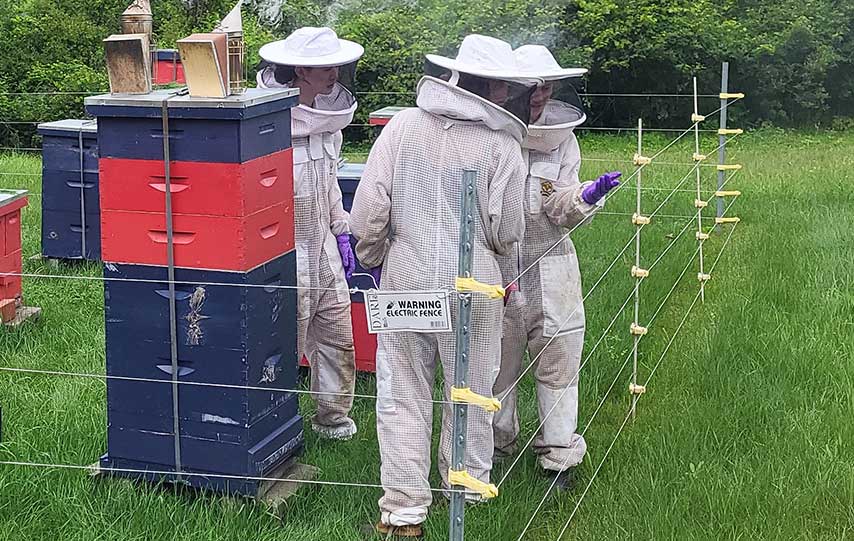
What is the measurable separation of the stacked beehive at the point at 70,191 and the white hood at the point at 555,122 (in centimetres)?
432

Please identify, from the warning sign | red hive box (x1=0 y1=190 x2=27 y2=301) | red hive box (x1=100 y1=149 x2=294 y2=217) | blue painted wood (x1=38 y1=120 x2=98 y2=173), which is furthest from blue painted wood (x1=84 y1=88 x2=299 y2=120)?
blue painted wood (x1=38 y1=120 x2=98 y2=173)

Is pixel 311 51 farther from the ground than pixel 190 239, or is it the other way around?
pixel 311 51

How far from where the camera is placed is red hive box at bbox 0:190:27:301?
19.8 ft

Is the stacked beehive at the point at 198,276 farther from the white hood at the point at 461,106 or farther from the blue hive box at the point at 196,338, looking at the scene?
the white hood at the point at 461,106

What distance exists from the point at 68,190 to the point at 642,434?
4642mm

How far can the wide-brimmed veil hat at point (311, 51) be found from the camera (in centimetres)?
433

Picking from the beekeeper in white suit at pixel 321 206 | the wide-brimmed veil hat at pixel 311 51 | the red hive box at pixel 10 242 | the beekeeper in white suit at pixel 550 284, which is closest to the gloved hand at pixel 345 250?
the beekeeper in white suit at pixel 321 206

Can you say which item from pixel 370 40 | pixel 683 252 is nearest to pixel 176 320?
pixel 683 252

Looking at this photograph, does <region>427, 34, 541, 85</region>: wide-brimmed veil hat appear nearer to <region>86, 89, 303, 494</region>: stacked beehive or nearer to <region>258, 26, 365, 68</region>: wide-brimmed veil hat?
<region>86, 89, 303, 494</region>: stacked beehive

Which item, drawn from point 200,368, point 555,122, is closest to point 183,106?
point 200,368

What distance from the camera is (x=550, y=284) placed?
13.5 ft

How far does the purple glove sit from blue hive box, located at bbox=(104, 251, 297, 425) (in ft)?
3.53

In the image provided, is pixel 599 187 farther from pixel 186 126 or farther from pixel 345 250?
pixel 345 250

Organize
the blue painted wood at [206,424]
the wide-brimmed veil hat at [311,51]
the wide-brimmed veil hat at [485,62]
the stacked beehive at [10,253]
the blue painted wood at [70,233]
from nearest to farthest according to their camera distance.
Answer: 1. the wide-brimmed veil hat at [485,62]
2. the blue painted wood at [206,424]
3. the wide-brimmed veil hat at [311,51]
4. the stacked beehive at [10,253]
5. the blue painted wood at [70,233]
